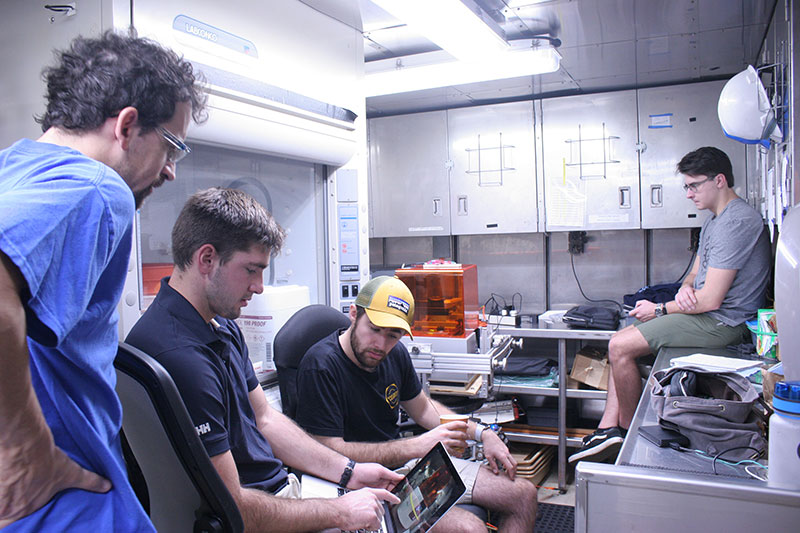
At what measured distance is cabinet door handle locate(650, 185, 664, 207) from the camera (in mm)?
3617

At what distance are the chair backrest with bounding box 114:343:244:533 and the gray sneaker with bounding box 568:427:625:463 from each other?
1.41m

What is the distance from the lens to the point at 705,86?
3504 mm

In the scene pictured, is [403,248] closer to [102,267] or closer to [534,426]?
[534,426]

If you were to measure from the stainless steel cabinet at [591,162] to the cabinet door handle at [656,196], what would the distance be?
3.5 inches

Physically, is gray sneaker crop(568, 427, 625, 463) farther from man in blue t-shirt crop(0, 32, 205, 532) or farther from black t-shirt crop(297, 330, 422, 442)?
man in blue t-shirt crop(0, 32, 205, 532)

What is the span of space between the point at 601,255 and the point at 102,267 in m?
3.75

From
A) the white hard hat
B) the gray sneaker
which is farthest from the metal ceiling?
the gray sneaker

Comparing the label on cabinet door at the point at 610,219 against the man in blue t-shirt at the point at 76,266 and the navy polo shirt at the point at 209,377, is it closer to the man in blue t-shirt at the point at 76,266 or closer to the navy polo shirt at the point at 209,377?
the navy polo shirt at the point at 209,377

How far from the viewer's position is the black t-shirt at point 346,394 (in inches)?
71.6

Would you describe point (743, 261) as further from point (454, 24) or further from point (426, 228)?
point (426, 228)

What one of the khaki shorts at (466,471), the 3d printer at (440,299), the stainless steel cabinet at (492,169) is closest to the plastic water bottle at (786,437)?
the khaki shorts at (466,471)

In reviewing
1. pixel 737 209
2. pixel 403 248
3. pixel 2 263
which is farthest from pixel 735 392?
pixel 403 248

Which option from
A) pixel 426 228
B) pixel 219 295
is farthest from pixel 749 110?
pixel 426 228

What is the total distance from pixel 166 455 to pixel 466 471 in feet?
4.19
